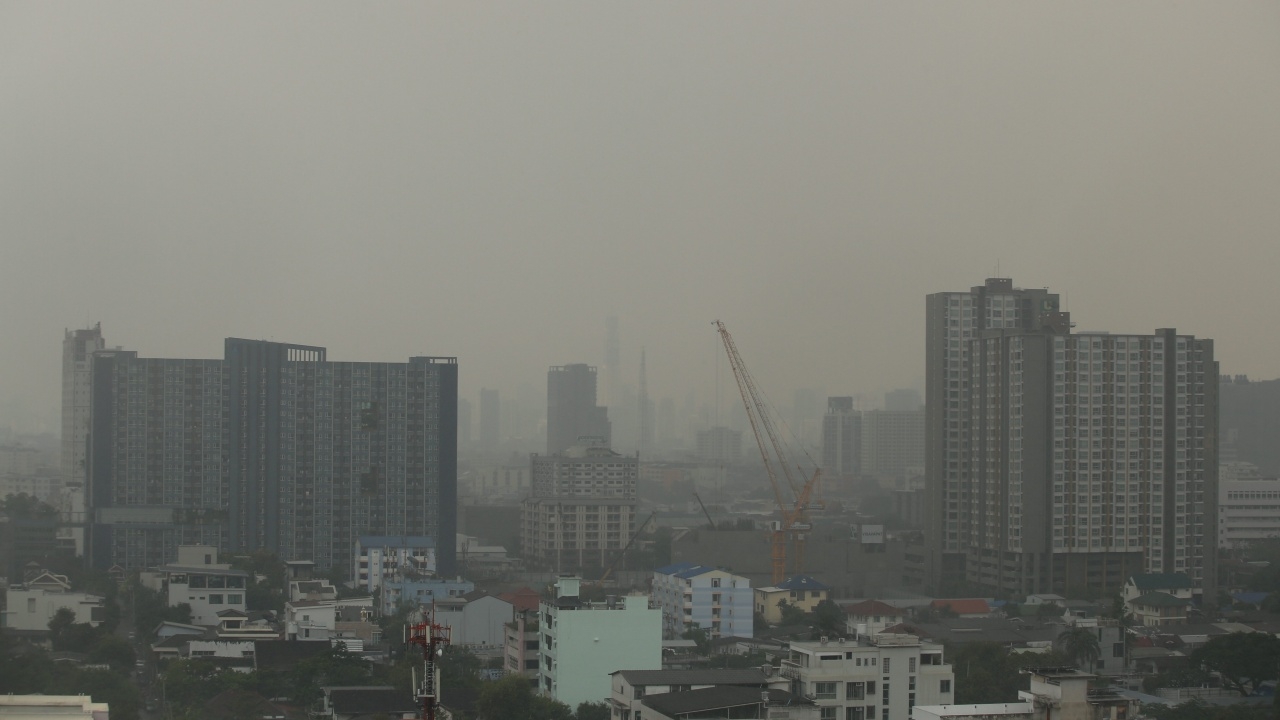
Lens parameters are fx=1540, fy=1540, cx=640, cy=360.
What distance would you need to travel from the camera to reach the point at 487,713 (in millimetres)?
6855

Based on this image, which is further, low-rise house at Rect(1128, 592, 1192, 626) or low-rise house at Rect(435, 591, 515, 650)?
low-rise house at Rect(1128, 592, 1192, 626)

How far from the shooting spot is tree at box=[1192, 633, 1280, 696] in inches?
335

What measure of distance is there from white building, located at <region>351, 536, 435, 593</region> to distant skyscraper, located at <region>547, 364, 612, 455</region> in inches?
400

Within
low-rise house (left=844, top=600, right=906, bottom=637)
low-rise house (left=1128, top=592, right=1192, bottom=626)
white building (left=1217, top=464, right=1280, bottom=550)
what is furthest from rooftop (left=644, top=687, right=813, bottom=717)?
white building (left=1217, top=464, right=1280, bottom=550)

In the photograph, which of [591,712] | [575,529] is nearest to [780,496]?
[575,529]

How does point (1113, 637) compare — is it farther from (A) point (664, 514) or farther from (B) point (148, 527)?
(A) point (664, 514)

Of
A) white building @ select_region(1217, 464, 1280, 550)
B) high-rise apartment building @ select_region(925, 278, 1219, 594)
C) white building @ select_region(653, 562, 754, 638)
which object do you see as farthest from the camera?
white building @ select_region(1217, 464, 1280, 550)

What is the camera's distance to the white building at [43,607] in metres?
10.3

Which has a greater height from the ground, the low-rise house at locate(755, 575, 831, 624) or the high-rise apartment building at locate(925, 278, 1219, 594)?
the high-rise apartment building at locate(925, 278, 1219, 594)

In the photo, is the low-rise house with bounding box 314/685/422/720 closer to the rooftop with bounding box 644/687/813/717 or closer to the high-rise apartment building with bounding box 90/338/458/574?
the rooftop with bounding box 644/687/813/717

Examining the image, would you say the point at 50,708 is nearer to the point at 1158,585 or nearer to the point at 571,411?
the point at 1158,585

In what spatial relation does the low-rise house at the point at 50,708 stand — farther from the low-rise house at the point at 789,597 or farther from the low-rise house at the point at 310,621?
the low-rise house at the point at 789,597

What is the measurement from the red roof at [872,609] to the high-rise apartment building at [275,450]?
4.89 metres

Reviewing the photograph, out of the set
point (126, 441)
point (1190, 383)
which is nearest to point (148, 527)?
point (126, 441)
